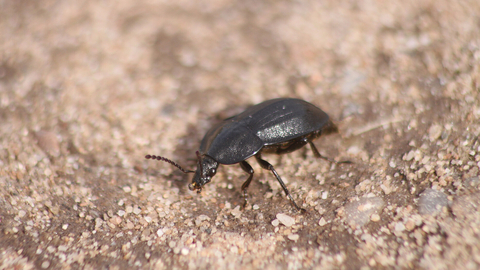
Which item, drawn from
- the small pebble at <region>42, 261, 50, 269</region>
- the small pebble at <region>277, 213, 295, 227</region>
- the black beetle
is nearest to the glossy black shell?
the black beetle

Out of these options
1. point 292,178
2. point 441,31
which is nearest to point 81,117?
point 292,178

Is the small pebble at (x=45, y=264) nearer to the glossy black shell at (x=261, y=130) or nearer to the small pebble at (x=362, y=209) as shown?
the glossy black shell at (x=261, y=130)

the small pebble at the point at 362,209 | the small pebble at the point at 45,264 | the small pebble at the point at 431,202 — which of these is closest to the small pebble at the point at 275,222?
the small pebble at the point at 362,209

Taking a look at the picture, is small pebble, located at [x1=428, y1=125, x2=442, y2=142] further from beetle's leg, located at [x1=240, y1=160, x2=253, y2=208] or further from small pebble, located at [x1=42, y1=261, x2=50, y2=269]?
small pebble, located at [x1=42, y1=261, x2=50, y2=269]

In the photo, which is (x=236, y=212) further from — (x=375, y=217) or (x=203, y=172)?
(x=375, y=217)

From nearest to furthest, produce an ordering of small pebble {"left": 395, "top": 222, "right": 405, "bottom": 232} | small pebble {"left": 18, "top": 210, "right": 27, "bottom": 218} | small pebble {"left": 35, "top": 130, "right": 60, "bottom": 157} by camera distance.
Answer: small pebble {"left": 395, "top": 222, "right": 405, "bottom": 232} < small pebble {"left": 18, "top": 210, "right": 27, "bottom": 218} < small pebble {"left": 35, "top": 130, "right": 60, "bottom": 157}

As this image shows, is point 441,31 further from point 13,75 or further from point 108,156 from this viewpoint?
point 13,75

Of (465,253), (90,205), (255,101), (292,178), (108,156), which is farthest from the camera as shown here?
(255,101)

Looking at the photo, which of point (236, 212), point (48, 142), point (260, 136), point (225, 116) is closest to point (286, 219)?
point (236, 212)
